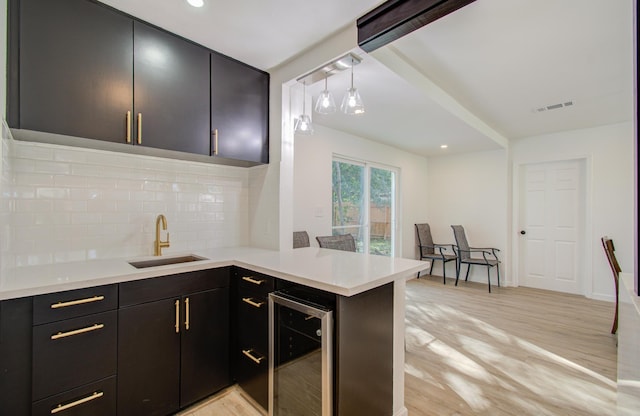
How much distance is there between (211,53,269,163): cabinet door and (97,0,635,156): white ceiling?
115 millimetres

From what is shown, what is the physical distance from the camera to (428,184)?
5.87 meters

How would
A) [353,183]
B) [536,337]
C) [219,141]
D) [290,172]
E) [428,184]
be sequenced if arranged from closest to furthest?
[219,141] < [290,172] < [536,337] < [353,183] < [428,184]

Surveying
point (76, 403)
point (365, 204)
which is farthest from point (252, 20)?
point (365, 204)

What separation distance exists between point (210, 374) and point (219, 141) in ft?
5.34

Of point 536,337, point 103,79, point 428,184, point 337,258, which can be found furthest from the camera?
point 428,184

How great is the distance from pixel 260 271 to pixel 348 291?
0.67m

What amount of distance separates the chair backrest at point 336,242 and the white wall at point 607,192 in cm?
365

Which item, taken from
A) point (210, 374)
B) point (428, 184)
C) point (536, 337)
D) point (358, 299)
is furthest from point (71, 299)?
point (428, 184)

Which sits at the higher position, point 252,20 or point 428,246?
point 252,20

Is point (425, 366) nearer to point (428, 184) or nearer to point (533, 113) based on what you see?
point (533, 113)

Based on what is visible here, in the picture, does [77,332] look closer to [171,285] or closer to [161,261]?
[171,285]

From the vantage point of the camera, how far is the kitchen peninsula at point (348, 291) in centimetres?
129

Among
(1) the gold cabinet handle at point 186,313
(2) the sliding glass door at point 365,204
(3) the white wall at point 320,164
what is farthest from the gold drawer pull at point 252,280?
(2) the sliding glass door at point 365,204

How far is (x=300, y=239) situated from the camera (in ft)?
10.6
